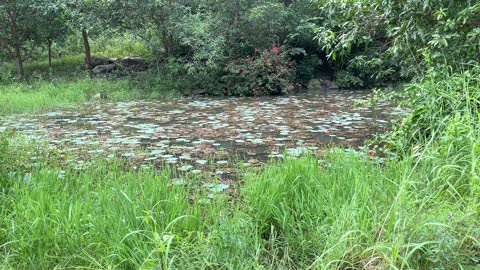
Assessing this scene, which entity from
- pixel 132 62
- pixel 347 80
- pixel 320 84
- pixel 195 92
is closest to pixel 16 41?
pixel 132 62

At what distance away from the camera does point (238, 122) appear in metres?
7.41

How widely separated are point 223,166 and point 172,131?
2364 mm

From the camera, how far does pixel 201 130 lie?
21.7 feet

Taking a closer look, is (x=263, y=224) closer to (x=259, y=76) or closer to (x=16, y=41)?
(x=259, y=76)

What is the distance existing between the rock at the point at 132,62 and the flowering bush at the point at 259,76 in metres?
3.86

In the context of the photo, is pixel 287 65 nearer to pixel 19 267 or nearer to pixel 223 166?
pixel 223 166

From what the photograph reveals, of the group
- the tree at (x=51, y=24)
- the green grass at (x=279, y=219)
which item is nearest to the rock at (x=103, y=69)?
the tree at (x=51, y=24)

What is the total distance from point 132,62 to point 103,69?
108 cm

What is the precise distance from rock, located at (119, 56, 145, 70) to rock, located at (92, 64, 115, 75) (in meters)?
0.44

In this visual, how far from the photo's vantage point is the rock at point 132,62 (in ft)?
49.4

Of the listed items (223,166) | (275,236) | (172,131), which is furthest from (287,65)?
(275,236)

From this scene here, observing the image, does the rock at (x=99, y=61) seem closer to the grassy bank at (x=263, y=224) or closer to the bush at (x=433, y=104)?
the grassy bank at (x=263, y=224)

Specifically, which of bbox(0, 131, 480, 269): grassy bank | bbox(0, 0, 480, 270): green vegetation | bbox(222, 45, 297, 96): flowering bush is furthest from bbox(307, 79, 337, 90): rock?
bbox(0, 131, 480, 269): grassy bank

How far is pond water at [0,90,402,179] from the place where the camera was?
4836mm
